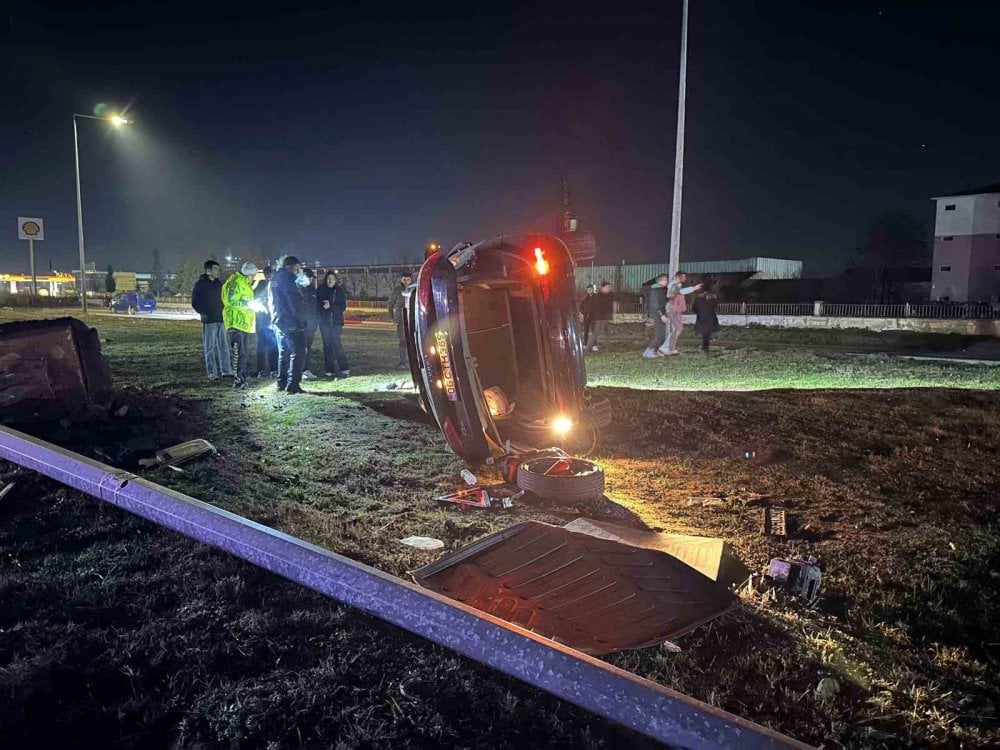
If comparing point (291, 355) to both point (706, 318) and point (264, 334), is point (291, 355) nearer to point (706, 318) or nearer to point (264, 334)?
point (264, 334)

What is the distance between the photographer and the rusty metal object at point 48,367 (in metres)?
6.22

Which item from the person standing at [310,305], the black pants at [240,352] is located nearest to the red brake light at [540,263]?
Result: the person standing at [310,305]

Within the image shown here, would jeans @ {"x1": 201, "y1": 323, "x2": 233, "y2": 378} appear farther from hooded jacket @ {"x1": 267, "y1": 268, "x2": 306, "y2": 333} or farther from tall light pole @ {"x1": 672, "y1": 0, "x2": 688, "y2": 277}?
tall light pole @ {"x1": 672, "y1": 0, "x2": 688, "y2": 277}

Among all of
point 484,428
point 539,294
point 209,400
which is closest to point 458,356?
point 484,428

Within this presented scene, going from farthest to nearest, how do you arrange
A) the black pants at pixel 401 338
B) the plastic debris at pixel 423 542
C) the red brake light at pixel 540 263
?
the black pants at pixel 401 338
the red brake light at pixel 540 263
the plastic debris at pixel 423 542

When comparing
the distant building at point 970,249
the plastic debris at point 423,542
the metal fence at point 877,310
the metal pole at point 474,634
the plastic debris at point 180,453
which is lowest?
the plastic debris at point 423,542

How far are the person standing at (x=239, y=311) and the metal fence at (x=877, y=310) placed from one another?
18.8 m

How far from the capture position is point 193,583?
129 inches

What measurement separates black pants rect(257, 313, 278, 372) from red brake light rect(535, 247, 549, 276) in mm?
5847

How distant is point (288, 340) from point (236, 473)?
4031mm

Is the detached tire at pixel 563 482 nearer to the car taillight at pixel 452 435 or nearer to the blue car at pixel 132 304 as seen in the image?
the car taillight at pixel 452 435

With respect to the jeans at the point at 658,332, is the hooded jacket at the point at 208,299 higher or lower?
higher

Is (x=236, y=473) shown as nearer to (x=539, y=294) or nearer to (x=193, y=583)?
(x=193, y=583)

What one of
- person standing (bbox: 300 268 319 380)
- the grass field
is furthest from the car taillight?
person standing (bbox: 300 268 319 380)
